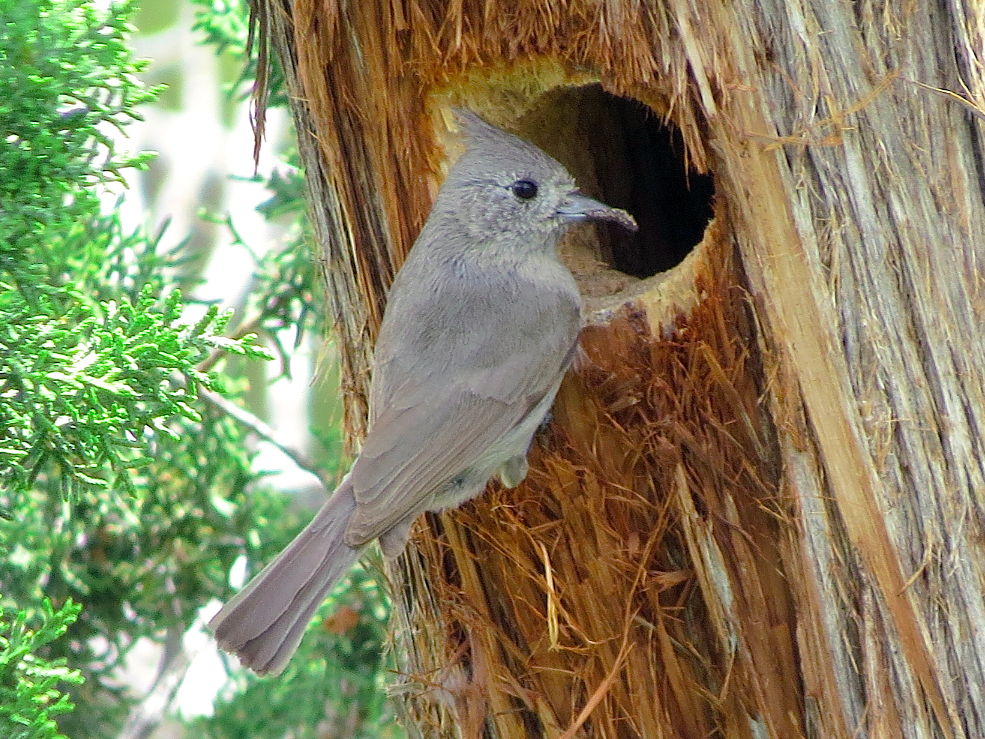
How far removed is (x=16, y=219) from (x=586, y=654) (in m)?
1.72

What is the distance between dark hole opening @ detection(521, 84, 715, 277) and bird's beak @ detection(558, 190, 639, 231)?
0.49 metres

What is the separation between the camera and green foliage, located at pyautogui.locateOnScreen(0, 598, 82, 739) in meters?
2.68

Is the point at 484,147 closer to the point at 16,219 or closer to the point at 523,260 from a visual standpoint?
the point at 523,260

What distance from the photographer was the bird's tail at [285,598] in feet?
9.81

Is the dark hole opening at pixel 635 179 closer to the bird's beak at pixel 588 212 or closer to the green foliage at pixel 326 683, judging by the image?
the bird's beak at pixel 588 212

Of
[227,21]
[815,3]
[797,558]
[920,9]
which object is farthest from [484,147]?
[227,21]

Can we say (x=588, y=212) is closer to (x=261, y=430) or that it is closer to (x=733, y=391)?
(x=733, y=391)

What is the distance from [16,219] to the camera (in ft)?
8.94

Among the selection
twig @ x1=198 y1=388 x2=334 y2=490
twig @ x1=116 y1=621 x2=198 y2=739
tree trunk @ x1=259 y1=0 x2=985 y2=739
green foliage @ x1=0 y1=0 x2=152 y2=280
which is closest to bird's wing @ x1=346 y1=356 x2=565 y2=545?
tree trunk @ x1=259 y1=0 x2=985 y2=739

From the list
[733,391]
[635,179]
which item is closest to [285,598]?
[733,391]

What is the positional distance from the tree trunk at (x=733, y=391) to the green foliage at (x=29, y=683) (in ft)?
3.07

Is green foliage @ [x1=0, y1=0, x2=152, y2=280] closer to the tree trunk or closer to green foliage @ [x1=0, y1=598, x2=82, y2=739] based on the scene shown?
the tree trunk

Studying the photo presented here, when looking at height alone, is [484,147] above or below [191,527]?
above

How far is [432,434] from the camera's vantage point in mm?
3219
